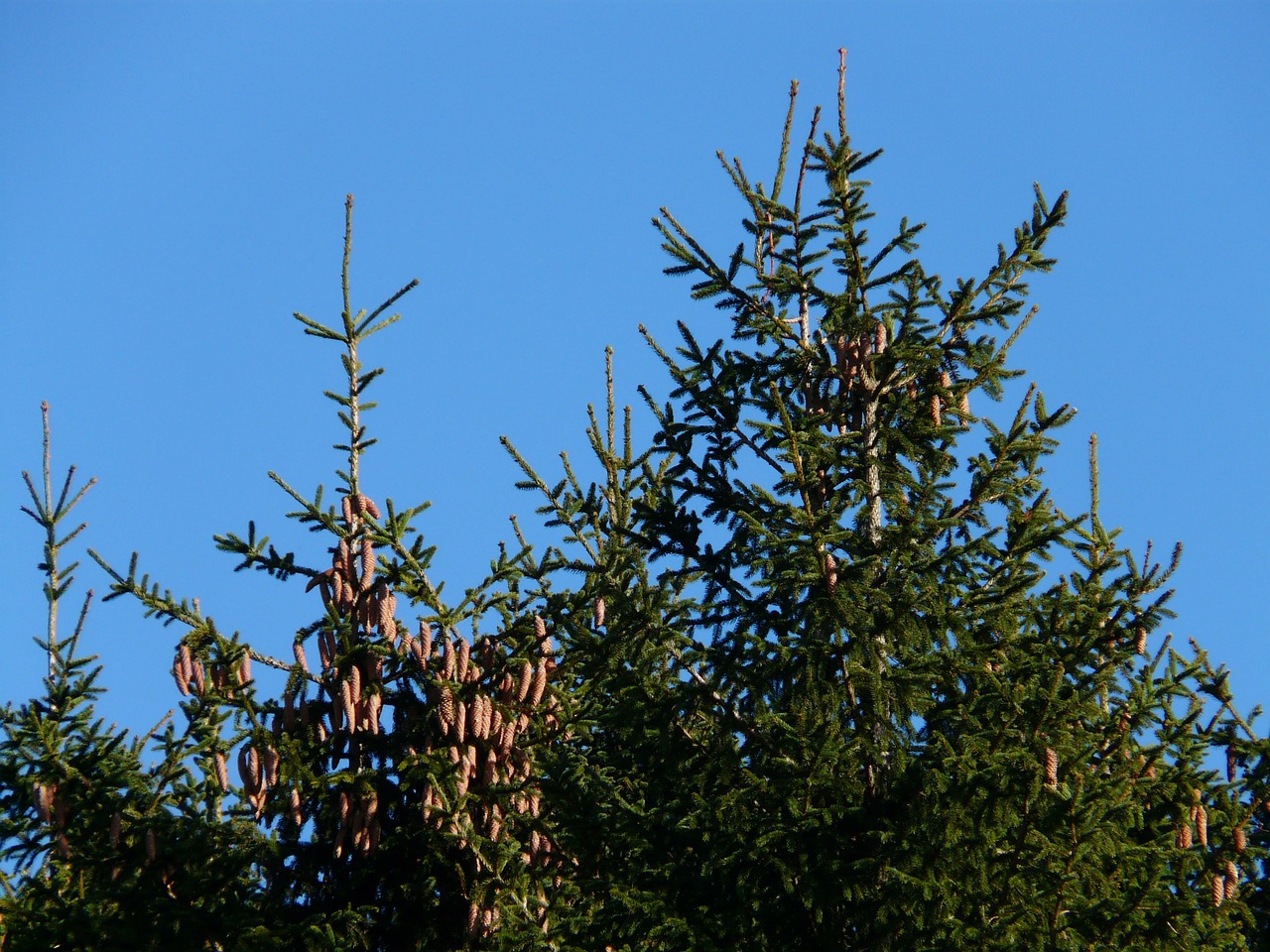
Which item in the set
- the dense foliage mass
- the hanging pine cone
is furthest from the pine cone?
the hanging pine cone

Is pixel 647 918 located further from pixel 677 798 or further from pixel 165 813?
pixel 165 813

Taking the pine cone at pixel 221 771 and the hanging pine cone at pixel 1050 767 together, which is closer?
the hanging pine cone at pixel 1050 767

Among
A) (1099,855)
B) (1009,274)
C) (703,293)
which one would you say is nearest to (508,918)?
(1099,855)

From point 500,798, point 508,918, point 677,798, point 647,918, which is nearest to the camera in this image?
point 647,918

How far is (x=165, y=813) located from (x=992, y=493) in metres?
5.33

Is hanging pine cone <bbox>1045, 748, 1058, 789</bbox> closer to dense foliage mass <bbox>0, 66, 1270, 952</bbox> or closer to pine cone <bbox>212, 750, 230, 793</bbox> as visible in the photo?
dense foliage mass <bbox>0, 66, 1270, 952</bbox>

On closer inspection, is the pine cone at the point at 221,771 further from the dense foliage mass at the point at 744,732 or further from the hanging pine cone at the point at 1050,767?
the hanging pine cone at the point at 1050,767

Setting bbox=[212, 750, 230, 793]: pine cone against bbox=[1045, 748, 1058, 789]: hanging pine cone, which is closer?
bbox=[1045, 748, 1058, 789]: hanging pine cone

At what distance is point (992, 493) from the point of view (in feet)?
26.3

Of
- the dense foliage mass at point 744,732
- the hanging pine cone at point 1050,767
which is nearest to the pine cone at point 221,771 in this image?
the dense foliage mass at point 744,732

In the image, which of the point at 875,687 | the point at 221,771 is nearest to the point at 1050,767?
the point at 875,687

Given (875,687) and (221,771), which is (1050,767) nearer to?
(875,687)

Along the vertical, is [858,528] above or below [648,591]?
above

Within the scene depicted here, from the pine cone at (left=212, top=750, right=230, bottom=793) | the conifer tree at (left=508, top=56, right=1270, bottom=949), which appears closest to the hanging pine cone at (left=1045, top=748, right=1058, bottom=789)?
the conifer tree at (left=508, top=56, right=1270, bottom=949)
